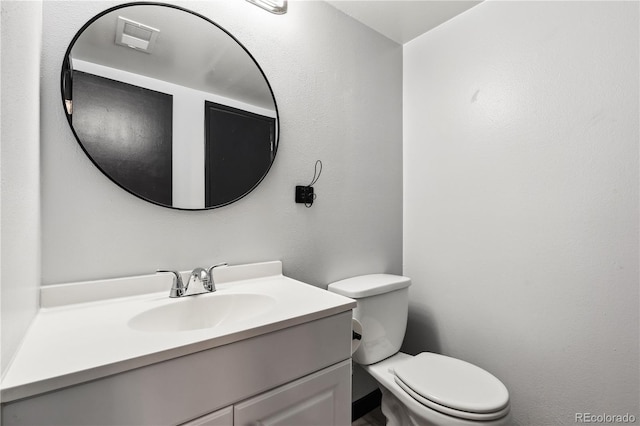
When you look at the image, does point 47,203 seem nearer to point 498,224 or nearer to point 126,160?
point 126,160

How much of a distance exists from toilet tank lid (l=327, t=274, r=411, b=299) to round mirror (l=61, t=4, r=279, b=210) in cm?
64

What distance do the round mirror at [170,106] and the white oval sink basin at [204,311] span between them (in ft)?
1.16

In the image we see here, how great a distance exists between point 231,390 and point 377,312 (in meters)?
0.86

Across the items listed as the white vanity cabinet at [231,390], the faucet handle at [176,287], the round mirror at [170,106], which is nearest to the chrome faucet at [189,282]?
the faucet handle at [176,287]

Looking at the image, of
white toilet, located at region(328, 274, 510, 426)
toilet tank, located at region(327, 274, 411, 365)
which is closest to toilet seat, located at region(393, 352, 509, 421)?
white toilet, located at region(328, 274, 510, 426)

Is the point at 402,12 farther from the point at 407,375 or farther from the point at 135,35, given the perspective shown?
the point at 407,375

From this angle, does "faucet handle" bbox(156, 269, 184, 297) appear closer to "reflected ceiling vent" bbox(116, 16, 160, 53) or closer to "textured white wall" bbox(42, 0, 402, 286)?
"textured white wall" bbox(42, 0, 402, 286)

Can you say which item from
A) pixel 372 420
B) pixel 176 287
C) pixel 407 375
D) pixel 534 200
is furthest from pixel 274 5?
pixel 372 420

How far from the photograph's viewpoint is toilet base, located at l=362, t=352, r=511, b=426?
3.35 ft

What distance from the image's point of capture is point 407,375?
1.21m

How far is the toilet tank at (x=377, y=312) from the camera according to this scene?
1.36 meters

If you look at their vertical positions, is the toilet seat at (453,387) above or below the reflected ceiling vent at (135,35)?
below

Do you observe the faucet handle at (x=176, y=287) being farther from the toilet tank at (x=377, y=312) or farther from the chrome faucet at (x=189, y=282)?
the toilet tank at (x=377, y=312)

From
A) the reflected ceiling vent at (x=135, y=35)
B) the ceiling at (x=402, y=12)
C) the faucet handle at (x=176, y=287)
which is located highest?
the ceiling at (x=402, y=12)
